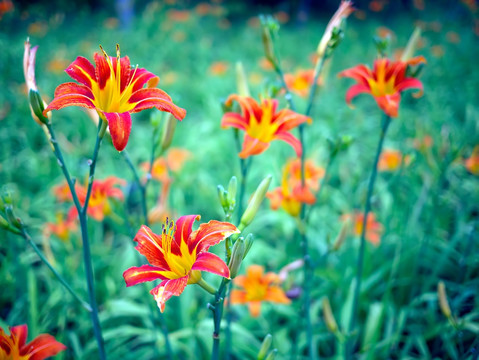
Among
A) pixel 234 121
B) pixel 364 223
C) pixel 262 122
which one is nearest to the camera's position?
pixel 234 121

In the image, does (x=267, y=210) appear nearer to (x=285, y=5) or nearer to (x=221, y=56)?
(x=221, y=56)

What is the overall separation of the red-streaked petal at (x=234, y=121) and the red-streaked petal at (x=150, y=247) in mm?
446

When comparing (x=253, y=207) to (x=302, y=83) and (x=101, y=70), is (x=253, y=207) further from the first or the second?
(x=302, y=83)

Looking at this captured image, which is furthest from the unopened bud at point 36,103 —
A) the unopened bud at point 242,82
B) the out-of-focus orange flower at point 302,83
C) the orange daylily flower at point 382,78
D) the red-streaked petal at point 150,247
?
the out-of-focus orange flower at point 302,83

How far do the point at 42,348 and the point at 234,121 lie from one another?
0.91 m

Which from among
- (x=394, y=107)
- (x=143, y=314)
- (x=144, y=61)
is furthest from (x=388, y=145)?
(x=144, y=61)

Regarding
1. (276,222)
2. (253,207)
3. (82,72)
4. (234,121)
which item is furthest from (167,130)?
(276,222)

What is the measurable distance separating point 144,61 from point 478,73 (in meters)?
5.87

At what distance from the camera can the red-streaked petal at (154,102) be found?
0.87 m

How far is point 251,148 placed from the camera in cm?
107

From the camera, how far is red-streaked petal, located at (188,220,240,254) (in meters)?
0.83

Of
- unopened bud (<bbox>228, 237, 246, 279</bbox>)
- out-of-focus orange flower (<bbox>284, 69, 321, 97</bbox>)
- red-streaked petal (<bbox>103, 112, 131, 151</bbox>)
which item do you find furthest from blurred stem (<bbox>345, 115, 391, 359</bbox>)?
out-of-focus orange flower (<bbox>284, 69, 321, 97</bbox>)

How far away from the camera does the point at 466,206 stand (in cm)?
258

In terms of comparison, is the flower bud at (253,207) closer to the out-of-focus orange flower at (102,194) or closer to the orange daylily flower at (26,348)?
the orange daylily flower at (26,348)
